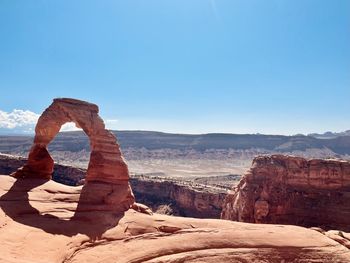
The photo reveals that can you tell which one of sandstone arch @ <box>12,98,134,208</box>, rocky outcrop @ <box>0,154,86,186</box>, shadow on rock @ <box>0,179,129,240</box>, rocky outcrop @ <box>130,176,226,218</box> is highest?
sandstone arch @ <box>12,98,134,208</box>

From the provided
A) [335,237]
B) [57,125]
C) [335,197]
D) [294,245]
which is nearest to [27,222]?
[57,125]

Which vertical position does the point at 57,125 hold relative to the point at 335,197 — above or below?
above

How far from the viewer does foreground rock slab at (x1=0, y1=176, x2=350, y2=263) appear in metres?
14.6

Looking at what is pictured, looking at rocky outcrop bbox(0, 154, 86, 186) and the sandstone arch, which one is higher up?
the sandstone arch

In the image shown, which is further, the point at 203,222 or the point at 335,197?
the point at 335,197

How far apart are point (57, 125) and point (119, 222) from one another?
8.98 m

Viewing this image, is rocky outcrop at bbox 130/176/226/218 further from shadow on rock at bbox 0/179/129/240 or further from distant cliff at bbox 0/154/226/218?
shadow on rock at bbox 0/179/129/240

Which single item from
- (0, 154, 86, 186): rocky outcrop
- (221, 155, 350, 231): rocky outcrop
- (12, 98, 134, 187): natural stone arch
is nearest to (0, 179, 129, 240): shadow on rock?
(12, 98, 134, 187): natural stone arch

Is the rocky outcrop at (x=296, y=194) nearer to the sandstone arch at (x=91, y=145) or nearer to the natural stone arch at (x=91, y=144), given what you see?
the sandstone arch at (x=91, y=145)

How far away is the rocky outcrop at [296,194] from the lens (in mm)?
34375

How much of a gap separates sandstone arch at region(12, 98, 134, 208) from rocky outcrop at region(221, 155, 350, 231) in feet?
58.6

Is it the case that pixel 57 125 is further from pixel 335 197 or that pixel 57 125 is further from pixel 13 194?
pixel 335 197

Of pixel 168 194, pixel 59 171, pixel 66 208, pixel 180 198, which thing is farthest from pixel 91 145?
pixel 59 171

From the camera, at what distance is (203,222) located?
62.0ft
